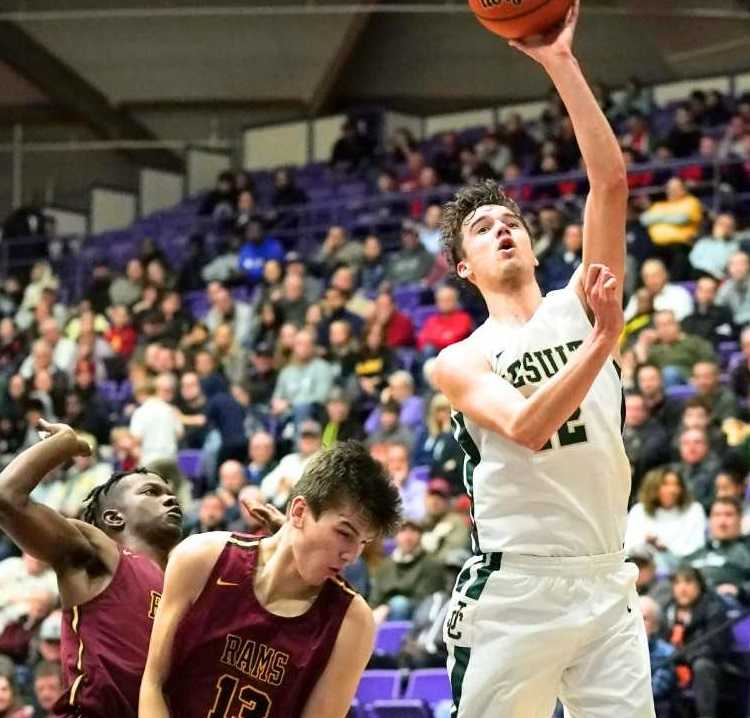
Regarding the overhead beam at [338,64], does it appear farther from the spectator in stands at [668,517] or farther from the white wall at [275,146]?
the spectator in stands at [668,517]

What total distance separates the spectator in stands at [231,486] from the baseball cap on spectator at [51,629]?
1.42m

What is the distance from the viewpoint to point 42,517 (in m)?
4.34

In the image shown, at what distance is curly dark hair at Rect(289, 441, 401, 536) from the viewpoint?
394cm

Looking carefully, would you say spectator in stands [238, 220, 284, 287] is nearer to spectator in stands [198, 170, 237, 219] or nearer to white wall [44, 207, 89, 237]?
spectator in stands [198, 170, 237, 219]

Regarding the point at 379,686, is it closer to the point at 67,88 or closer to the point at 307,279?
the point at 307,279

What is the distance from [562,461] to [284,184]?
14.7m

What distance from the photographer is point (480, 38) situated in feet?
68.0

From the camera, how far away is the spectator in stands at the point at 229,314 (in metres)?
14.8

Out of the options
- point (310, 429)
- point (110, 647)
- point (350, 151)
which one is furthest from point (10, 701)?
point (350, 151)

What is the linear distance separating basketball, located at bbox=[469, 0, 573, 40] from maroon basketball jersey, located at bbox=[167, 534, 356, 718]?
1599 mm

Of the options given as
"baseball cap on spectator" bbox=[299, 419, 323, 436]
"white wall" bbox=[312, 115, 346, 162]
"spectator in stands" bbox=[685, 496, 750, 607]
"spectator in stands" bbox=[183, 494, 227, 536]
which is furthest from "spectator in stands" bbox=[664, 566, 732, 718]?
"white wall" bbox=[312, 115, 346, 162]

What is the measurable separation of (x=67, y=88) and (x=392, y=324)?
9.56 meters

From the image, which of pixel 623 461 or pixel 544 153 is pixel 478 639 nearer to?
pixel 623 461

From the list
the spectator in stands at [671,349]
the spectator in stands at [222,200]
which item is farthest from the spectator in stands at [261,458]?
A: the spectator in stands at [222,200]
